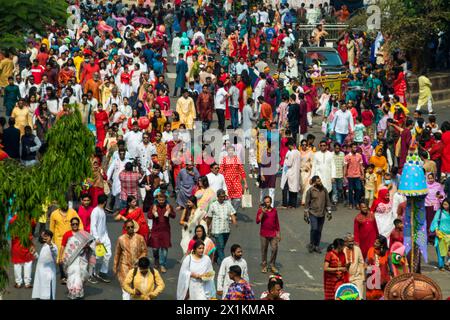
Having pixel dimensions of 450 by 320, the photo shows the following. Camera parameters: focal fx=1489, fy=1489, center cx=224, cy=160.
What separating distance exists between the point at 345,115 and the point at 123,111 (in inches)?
182

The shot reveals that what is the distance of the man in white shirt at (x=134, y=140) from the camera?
27.3 meters

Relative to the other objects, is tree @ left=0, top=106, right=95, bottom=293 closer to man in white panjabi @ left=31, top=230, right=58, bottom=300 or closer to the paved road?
man in white panjabi @ left=31, top=230, right=58, bottom=300

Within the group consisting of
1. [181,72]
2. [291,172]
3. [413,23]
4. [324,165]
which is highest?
[413,23]

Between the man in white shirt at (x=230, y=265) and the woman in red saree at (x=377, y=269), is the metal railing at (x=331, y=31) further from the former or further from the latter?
the man in white shirt at (x=230, y=265)

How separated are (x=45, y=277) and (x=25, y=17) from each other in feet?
14.3

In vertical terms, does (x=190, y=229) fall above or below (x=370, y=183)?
below

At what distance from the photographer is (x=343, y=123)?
29.8 metres

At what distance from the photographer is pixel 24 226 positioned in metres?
16.0

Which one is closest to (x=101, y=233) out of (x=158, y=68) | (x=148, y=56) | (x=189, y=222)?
(x=189, y=222)

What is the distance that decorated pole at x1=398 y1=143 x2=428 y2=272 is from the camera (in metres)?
20.1

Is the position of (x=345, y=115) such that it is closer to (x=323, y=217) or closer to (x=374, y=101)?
(x=374, y=101)

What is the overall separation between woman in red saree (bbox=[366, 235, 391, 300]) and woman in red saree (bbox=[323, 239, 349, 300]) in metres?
0.36

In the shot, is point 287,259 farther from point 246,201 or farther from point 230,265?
point 230,265
